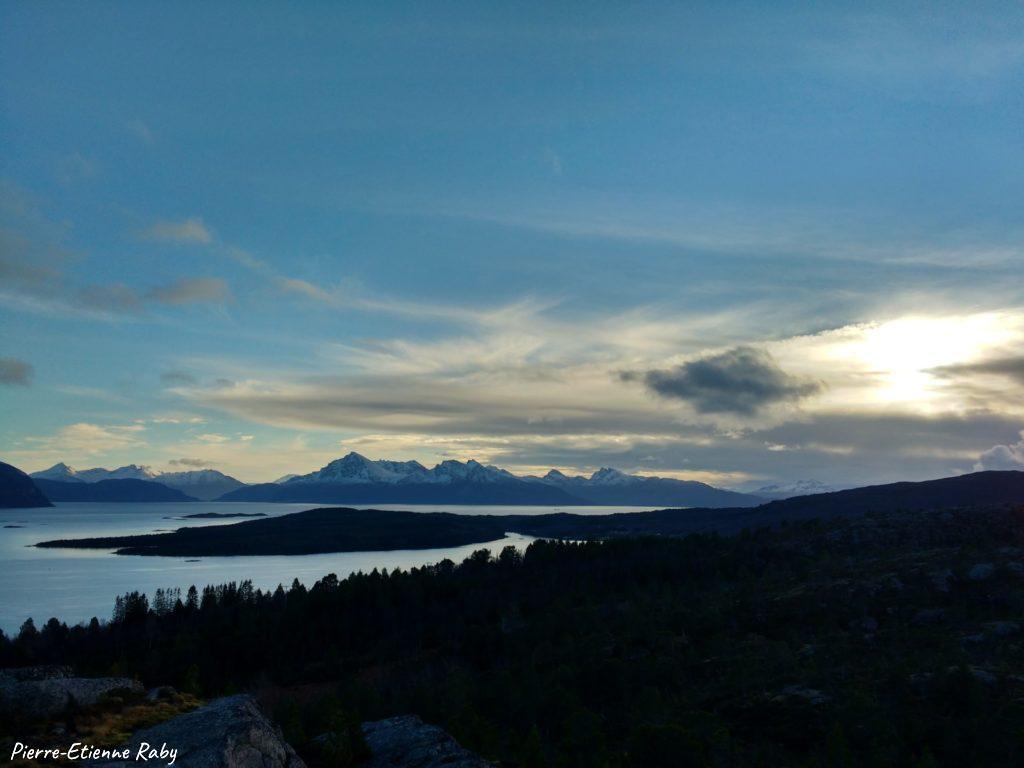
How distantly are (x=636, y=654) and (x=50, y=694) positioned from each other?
285 ft

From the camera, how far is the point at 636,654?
100188 millimetres

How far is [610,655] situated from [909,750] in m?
48.0

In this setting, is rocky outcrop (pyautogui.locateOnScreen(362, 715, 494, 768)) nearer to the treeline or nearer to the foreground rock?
the treeline

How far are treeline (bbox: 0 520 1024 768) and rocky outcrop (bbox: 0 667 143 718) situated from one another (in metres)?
12.0

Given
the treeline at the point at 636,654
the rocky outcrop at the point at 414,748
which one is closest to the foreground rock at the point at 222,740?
the rocky outcrop at the point at 414,748

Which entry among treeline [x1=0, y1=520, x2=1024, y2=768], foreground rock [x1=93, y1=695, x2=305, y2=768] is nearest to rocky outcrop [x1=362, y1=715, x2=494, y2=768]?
treeline [x1=0, y1=520, x2=1024, y2=768]

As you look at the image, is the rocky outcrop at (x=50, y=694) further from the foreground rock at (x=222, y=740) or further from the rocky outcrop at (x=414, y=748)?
the rocky outcrop at (x=414, y=748)

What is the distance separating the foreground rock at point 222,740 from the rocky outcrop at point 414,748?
6183 millimetres

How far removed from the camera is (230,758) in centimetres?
2208

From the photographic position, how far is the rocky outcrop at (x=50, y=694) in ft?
83.2

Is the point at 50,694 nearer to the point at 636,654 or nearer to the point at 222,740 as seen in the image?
the point at 222,740

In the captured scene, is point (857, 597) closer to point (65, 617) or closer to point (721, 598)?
point (721, 598)

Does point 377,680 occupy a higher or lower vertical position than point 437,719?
lower

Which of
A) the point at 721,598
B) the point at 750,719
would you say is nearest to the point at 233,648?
the point at 721,598
